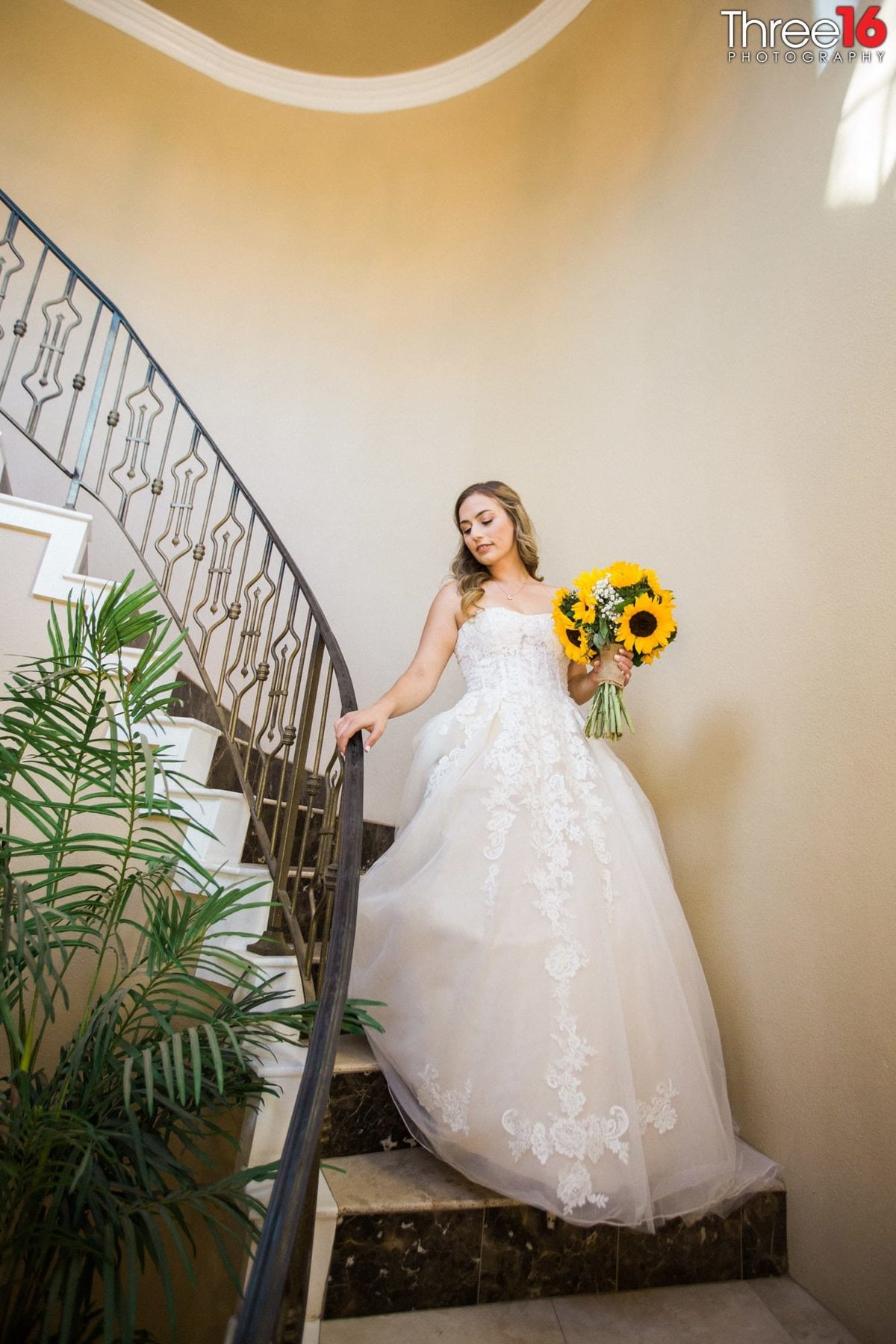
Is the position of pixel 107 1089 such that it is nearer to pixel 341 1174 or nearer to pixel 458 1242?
pixel 341 1174

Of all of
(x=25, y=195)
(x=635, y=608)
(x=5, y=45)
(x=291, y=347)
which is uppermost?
(x=5, y=45)

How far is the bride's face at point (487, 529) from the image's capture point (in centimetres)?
257

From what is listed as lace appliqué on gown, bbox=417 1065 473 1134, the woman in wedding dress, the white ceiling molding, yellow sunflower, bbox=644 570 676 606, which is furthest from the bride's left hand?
the white ceiling molding

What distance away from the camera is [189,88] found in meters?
4.94

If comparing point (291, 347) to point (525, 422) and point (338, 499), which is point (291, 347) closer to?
point (338, 499)

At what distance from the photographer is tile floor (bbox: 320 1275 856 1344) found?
57.1 inches

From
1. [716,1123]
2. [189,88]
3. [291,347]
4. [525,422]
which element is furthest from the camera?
[189,88]

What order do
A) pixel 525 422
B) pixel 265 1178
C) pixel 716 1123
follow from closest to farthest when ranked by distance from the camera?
1. pixel 265 1178
2. pixel 716 1123
3. pixel 525 422

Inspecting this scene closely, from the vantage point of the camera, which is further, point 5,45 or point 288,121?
point 288,121

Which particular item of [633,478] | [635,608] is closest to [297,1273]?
[635,608]

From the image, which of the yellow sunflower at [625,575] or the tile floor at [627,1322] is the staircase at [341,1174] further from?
the yellow sunflower at [625,575]

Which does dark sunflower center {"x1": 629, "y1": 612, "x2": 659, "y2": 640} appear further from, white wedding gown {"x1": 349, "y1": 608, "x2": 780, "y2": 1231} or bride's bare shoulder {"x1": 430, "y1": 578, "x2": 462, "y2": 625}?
bride's bare shoulder {"x1": 430, "y1": 578, "x2": 462, "y2": 625}

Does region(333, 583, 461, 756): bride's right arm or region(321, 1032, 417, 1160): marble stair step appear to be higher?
region(333, 583, 461, 756): bride's right arm

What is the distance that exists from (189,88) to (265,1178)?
20.5 feet
